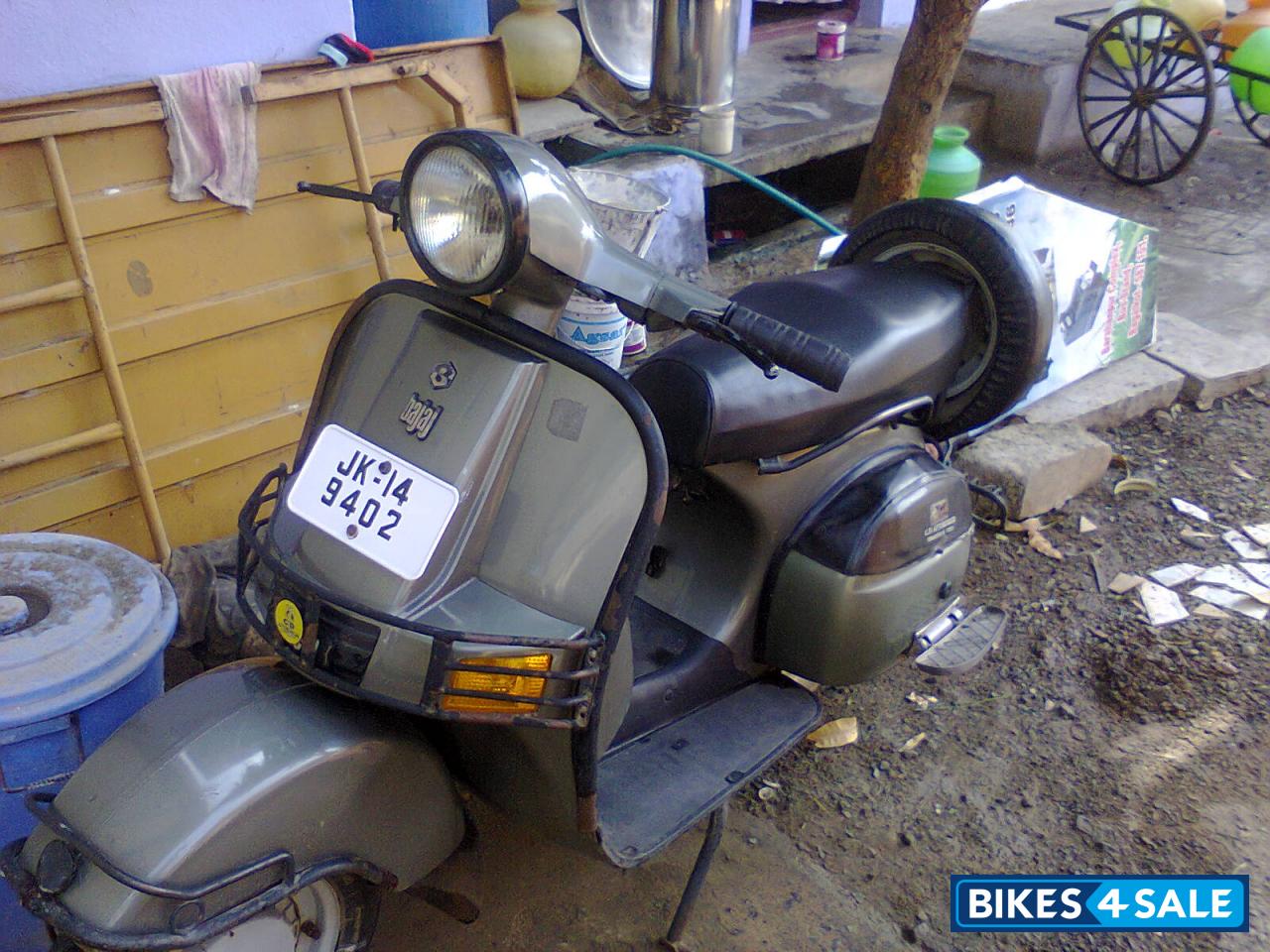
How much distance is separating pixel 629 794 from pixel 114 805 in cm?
83

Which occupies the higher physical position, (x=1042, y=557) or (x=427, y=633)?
(x=427, y=633)

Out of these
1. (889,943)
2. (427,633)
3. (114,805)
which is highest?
(427,633)

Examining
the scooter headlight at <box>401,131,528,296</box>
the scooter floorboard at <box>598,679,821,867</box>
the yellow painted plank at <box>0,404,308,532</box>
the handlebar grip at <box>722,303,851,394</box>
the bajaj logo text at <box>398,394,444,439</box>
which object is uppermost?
the scooter headlight at <box>401,131,528,296</box>

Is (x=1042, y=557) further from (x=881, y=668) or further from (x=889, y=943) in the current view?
(x=889, y=943)

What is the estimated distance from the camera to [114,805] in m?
1.41

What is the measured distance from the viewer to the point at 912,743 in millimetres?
2488

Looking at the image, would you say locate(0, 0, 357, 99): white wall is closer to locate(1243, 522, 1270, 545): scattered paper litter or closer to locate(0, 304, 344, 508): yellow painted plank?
locate(0, 304, 344, 508): yellow painted plank

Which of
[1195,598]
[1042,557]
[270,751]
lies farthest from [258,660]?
[1195,598]

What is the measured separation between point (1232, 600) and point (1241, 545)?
30cm

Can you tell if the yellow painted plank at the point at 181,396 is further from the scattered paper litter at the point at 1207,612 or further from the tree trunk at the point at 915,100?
the scattered paper litter at the point at 1207,612

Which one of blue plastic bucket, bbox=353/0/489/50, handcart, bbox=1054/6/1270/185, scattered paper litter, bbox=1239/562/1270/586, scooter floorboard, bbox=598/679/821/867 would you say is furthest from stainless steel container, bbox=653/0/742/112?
scooter floorboard, bbox=598/679/821/867

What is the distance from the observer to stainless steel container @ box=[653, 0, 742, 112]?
454 centimetres

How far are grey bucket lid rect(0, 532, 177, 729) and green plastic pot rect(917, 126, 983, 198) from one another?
3297mm

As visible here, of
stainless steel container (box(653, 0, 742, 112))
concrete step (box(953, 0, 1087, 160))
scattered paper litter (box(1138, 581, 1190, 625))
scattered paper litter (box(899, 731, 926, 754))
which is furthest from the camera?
concrete step (box(953, 0, 1087, 160))
